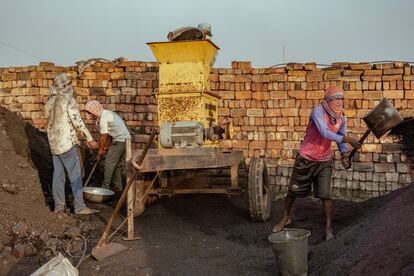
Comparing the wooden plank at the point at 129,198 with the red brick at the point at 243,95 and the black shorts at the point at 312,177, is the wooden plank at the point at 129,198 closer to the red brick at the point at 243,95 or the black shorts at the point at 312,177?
the black shorts at the point at 312,177

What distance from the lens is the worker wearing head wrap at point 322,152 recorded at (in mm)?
4617

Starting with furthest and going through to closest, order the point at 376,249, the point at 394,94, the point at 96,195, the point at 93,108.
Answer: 1. the point at 394,94
2. the point at 93,108
3. the point at 96,195
4. the point at 376,249

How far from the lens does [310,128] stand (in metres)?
4.79

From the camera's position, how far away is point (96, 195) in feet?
19.3

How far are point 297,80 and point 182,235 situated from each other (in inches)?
145

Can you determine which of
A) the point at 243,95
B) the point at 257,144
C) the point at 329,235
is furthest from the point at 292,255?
the point at 243,95

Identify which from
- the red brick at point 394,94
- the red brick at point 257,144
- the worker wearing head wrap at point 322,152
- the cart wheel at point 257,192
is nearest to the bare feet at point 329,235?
the worker wearing head wrap at point 322,152

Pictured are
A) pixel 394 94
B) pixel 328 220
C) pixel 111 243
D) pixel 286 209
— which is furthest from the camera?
pixel 394 94

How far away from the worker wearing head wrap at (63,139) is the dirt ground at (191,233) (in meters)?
0.24

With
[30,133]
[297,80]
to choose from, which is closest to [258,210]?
[297,80]

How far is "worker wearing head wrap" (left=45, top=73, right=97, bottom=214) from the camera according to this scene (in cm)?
540

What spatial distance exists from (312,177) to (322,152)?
0.31 metres

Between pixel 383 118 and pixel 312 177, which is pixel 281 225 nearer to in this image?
pixel 312 177

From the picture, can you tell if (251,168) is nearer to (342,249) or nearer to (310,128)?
(310,128)
